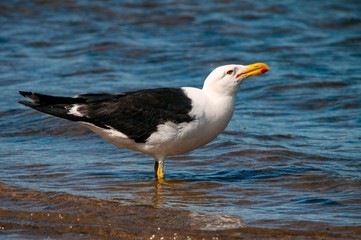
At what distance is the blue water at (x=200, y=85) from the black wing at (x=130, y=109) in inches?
20.5

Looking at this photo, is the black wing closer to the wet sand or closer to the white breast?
the white breast

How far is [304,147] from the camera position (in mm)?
8992

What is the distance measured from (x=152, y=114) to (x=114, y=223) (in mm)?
1502

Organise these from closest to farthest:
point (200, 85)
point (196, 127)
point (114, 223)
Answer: point (114, 223) < point (196, 127) < point (200, 85)

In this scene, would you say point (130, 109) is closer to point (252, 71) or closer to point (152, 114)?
point (152, 114)

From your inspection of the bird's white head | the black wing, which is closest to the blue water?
the black wing

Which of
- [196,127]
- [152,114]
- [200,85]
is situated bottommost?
[200,85]

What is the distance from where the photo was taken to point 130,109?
7750mm

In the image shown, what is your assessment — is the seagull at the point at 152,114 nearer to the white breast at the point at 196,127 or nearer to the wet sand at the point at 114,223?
the white breast at the point at 196,127

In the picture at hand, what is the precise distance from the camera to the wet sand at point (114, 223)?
6.20 meters

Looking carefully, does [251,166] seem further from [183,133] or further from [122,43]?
[122,43]

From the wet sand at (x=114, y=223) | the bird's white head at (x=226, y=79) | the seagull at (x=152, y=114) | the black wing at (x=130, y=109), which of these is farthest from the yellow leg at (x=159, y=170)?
the wet sand at (x=114, y=223)

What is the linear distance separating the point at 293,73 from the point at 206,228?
6.49 m

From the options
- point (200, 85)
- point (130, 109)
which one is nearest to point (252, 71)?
point (130, 109)
